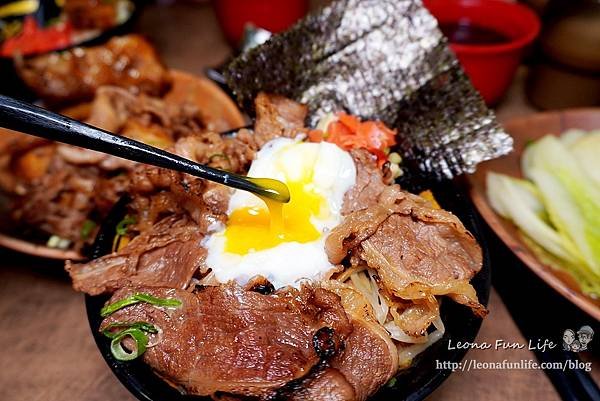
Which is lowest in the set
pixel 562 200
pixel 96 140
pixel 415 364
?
pixel 562 200

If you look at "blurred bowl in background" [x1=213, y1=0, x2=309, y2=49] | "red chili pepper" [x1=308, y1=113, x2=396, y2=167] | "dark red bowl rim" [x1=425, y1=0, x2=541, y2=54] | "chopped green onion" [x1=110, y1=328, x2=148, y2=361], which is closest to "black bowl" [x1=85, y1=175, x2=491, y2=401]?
"chopped green onion" [x1=110, y1=328, x2=148, y2=361]

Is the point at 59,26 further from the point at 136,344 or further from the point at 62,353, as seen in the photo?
the point at 136,344

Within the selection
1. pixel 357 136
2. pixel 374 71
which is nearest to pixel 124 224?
pixel 357 136

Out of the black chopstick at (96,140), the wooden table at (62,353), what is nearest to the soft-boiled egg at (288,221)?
the black chopstick at (96,140)

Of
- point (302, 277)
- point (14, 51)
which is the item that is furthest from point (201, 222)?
point (14, 51)

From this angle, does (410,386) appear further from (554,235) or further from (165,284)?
(554,235)
